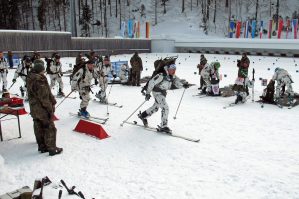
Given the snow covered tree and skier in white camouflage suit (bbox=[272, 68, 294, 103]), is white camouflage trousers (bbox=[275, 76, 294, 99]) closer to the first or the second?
skier in white camouflage suit (bbox=[272, 68, 294, 103])

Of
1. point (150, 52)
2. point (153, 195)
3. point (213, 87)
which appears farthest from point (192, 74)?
point (150, 52)

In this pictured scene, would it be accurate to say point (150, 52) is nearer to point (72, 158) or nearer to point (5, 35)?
point (5, 35)

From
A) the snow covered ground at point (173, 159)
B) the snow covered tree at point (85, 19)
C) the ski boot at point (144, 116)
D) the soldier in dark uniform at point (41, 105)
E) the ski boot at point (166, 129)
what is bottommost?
the snow covered ground at point (173, 159)

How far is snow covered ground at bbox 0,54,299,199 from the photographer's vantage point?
5352mm

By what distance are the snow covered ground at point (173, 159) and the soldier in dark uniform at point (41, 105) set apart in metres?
0.44

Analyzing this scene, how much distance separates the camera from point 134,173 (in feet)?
19.5

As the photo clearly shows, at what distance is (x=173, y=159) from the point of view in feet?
21.9

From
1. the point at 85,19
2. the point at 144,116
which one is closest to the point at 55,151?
the point at 144,116

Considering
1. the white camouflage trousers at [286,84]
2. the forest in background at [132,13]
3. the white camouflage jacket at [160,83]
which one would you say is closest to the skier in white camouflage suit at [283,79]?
the white camouflage trousers at [286,84]

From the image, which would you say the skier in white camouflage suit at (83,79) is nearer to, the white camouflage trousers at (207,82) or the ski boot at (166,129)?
the ski boot at (166,129)

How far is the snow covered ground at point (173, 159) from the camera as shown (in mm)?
5352

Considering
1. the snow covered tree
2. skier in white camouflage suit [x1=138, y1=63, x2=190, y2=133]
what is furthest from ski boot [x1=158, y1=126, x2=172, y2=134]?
the snow covered tree

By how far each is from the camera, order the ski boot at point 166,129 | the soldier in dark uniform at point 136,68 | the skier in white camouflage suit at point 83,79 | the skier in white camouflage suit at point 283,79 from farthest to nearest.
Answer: the soldier in dark uniform at point 136,68, the skier in white camouflage suit at point 283,79, the skier in white camouflage suit at point 83,79, the ski boot at point 166,129

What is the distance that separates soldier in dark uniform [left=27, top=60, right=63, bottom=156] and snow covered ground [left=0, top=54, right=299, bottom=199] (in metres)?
0.44
